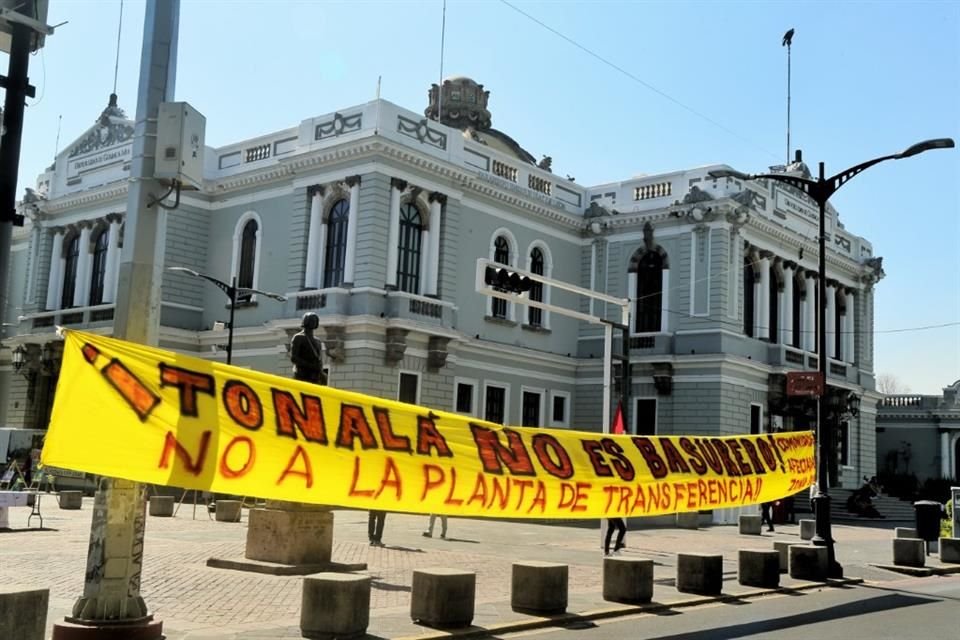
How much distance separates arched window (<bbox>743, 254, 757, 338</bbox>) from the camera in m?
41.4

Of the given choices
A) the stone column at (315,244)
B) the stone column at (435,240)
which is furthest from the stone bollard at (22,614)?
the stone column at (435,240)

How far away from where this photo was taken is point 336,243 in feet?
113

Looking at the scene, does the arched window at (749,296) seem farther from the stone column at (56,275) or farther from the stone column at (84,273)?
the stone column at (56,275)

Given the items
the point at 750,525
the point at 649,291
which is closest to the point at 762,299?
the point at 649,291

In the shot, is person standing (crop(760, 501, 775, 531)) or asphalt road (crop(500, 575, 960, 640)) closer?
asphalt road (crop(500, 575, 960, 640))

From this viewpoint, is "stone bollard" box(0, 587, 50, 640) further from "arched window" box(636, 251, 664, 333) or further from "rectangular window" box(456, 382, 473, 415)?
"arched window" box(636, 251, 664, 333)

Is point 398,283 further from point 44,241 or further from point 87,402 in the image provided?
point 87,402

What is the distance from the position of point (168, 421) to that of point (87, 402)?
710 mm

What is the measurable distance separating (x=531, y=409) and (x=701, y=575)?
2531 centimetres

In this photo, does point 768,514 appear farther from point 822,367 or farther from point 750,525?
point 822,367

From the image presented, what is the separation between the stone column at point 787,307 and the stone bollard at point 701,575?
30655 mm

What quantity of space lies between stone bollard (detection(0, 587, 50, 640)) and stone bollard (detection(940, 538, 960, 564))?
18731mm

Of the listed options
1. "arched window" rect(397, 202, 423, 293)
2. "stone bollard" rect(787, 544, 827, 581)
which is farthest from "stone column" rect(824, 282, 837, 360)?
"stone bollard" rect(787, 544, 827, 581)

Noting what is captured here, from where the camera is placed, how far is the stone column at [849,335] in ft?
160
